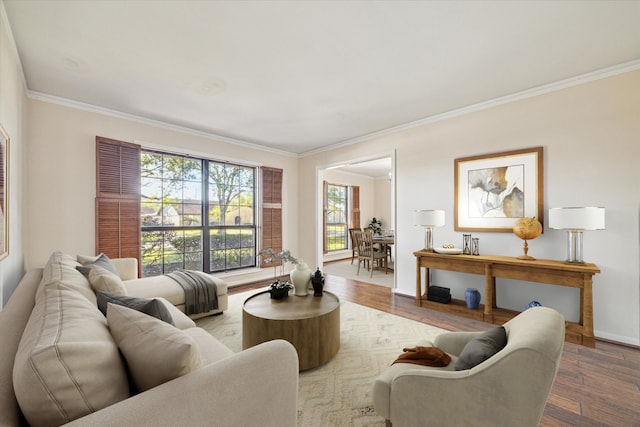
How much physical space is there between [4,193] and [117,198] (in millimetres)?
1609

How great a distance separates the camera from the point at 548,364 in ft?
3.38

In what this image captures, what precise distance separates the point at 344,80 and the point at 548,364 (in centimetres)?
274

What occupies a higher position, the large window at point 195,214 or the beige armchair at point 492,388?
the large window at point 195,214

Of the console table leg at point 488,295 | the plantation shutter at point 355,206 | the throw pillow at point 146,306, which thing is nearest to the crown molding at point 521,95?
the console table leg at point 488,295

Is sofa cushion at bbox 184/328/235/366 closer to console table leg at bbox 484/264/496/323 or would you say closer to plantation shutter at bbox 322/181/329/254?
console table leg at bbox 484/264/496/323

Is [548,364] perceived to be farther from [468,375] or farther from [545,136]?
[545,136]

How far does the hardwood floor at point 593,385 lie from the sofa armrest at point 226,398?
5.44 feet

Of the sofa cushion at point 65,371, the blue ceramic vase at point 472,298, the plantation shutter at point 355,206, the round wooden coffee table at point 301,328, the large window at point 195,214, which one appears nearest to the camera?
the sofa cushion at point 65,371

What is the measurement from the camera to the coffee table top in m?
2.29

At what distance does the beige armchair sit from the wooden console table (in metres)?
1.77

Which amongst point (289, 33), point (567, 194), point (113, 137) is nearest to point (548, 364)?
point (289, 33)

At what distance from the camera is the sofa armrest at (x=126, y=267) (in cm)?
333

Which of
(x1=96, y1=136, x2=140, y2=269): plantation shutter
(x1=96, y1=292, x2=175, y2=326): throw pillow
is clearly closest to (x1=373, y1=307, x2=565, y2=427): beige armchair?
(x1=96, y1=292, x2=175, y2=326): throw pillow

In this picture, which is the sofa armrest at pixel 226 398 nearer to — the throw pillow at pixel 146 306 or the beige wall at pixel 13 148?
the throw pillow at pixel 146 306
